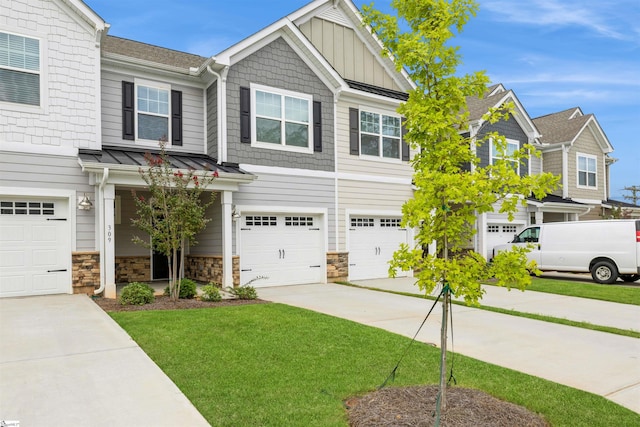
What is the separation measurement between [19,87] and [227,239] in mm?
5596

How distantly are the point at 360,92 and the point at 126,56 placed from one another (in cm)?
672

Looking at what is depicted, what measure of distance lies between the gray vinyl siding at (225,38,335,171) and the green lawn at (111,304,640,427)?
5.75 m

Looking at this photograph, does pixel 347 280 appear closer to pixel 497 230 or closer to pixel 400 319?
pixel 400 319

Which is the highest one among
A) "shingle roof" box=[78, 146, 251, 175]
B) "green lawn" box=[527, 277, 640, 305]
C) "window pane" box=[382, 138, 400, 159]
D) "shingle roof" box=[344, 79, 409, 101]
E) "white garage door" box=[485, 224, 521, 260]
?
"shingle roof" box=[344, 79, 409, 101]

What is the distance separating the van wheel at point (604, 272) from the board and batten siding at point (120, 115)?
12586mm

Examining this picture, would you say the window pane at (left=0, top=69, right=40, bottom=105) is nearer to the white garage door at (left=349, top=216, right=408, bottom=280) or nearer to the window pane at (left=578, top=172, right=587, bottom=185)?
the white garage door at (left=349, top=216, right=408, bottom=280)

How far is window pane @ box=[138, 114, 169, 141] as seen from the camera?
467 inches

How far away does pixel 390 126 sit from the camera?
1505 centimetres

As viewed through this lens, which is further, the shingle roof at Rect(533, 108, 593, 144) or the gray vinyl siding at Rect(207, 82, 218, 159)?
the shingle roof at Rect(533, 108, 593, 144)

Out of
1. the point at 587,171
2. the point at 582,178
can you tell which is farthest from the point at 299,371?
the point at 587,171

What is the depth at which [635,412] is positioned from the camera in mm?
4051

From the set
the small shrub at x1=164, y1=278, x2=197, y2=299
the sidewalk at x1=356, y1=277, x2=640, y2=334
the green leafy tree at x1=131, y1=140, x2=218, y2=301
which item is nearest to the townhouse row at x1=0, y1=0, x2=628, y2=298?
the green leafy tree at x1=131, y1=140, x2=218, y2=301

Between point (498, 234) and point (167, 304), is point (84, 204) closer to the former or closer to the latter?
point (167, 304)

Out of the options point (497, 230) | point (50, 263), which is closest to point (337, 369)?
point (50, 263)
